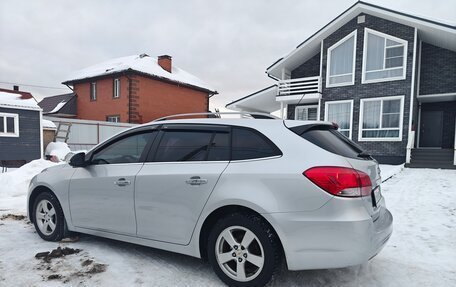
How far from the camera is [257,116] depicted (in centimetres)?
321

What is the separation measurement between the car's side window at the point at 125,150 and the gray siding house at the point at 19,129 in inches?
465

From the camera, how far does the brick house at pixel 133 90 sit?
74.1 feet

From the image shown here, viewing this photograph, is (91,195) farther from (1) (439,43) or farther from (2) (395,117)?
(1) (439,43)

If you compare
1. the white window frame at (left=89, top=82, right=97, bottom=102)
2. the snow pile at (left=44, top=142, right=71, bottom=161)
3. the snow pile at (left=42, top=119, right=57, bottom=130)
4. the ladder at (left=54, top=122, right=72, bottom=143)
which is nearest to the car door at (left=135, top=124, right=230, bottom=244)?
the snow pile at (left=44, top=142, right=71, bottom=161)

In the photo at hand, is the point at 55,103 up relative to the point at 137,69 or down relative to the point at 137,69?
down

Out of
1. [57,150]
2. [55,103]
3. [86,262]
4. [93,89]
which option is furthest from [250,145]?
[55,103]

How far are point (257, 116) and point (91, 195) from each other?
7.19 feet

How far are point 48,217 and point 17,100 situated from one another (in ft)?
38.5

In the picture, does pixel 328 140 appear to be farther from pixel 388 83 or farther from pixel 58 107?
pixel 58 107

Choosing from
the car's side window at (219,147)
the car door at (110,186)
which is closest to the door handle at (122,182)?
the car door at (110,186)

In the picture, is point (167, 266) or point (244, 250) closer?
point (244, 250)

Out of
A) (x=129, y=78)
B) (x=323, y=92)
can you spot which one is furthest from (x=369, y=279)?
(x=129, y=78)

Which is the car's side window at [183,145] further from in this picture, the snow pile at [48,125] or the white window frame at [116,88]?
the white window frame at [116,88]

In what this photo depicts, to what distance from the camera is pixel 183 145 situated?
3158mm
